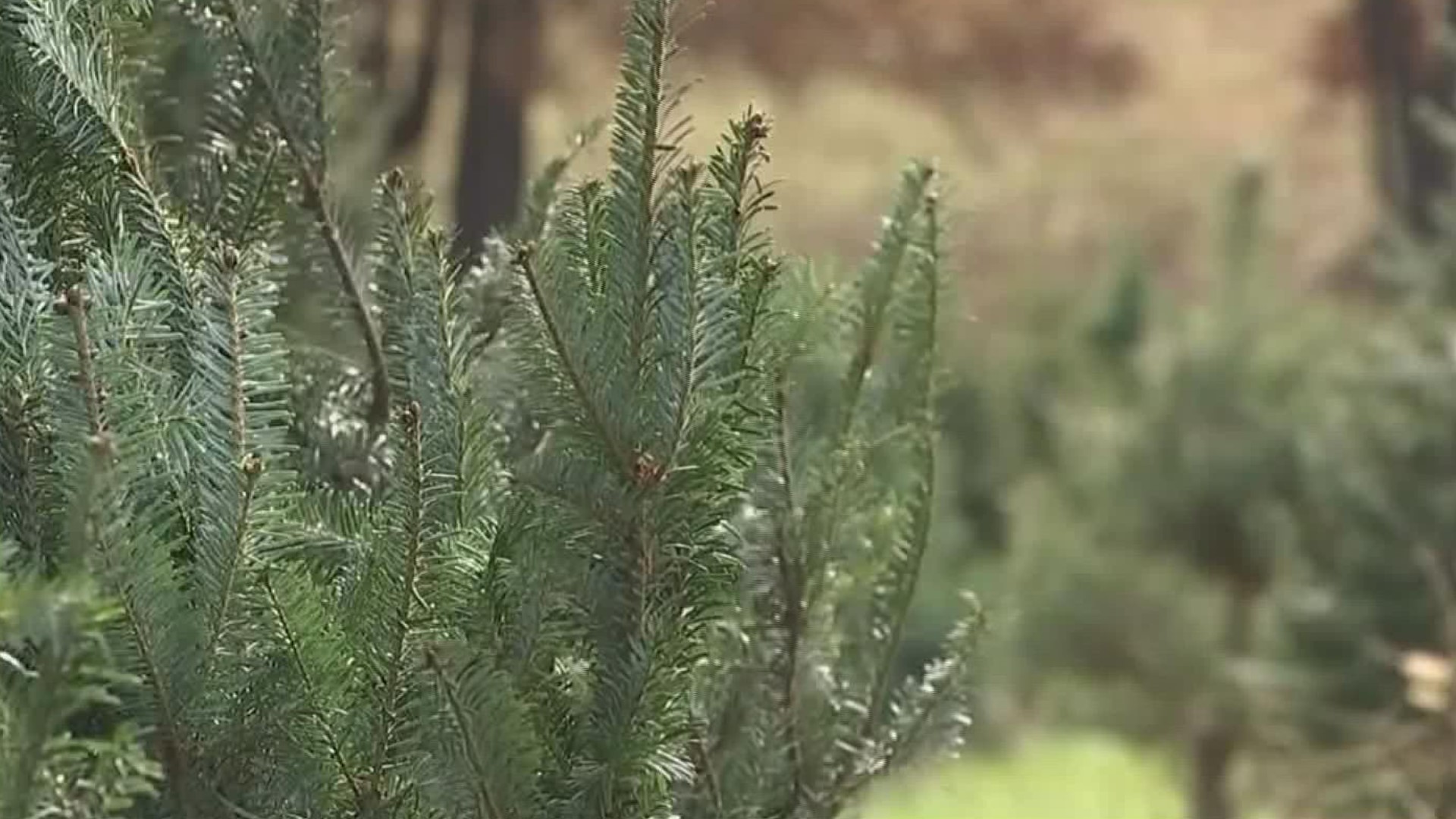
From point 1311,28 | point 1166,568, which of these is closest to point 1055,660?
point 1166,568

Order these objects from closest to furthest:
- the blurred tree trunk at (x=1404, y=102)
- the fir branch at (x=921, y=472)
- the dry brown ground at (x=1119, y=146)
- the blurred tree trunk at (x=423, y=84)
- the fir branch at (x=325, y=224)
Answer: the fir branch at (x=325, y=224), the fir branch at (x=921, y=472), the blurred tree trunk at (x=423, y=84), the dry brown ground at (x=1119, y=146), the blurred tree trunk at (x=1404, y=102)

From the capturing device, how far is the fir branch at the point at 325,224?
91cm

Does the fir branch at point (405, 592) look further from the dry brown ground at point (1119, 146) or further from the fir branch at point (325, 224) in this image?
the dry brown ground at point (1119, 146)

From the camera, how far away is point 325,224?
3.08 ft

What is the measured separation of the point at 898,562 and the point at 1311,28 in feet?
11.6

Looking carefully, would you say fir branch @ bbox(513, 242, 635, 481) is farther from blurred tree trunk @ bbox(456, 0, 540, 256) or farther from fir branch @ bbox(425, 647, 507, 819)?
blurred tree trunk @ bbox(456, 0, 540, 256)

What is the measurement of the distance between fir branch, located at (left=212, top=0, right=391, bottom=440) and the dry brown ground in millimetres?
1669

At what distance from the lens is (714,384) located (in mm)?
674

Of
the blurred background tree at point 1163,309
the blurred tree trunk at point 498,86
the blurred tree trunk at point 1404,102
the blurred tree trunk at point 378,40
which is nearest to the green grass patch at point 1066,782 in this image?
the blurred background tree at point 1163,309

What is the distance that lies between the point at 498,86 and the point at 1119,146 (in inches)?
90.2

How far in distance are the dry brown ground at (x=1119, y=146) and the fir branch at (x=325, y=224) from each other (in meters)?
1.67

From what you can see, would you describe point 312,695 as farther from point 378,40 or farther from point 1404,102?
point 1404,102

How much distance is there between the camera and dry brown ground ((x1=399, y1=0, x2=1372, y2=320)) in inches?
126

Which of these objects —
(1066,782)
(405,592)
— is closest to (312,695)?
(405,592)
